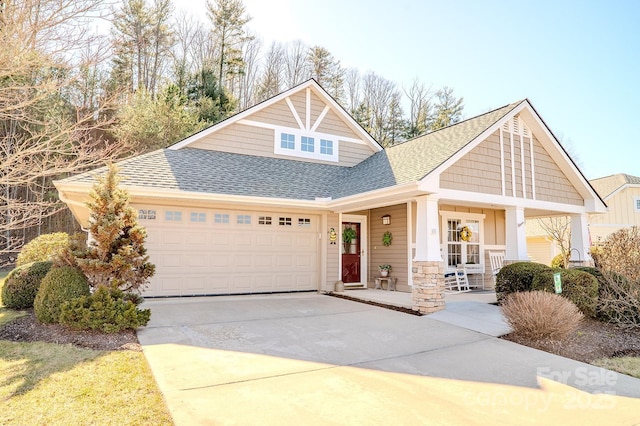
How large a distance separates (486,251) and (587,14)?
279 inches

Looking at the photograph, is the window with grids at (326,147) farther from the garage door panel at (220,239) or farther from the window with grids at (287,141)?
the garage door panel at (220,239)

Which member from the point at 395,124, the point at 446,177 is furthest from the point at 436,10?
the point at 395,124

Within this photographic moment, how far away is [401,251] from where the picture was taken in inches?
423

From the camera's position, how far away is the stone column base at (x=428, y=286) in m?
7.52

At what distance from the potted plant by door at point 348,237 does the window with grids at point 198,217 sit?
417cm

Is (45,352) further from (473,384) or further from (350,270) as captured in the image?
(350,270)

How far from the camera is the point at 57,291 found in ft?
19.1

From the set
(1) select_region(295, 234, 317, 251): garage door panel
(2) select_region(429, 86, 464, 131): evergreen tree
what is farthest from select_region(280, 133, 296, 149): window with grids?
(2) select_region(429, 86, 464, 131): evergreen tree

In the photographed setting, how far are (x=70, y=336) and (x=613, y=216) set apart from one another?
22.8m

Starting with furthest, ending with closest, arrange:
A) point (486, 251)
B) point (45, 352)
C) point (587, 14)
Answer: point (486, 251)
point (587, 14)
point (45, 352)

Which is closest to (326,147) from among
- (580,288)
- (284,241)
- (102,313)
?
(284,241)

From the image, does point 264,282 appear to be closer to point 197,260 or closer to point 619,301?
point 197,260

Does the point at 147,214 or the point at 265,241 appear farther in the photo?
the point at 265,241

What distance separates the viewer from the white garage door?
8.95 meters
